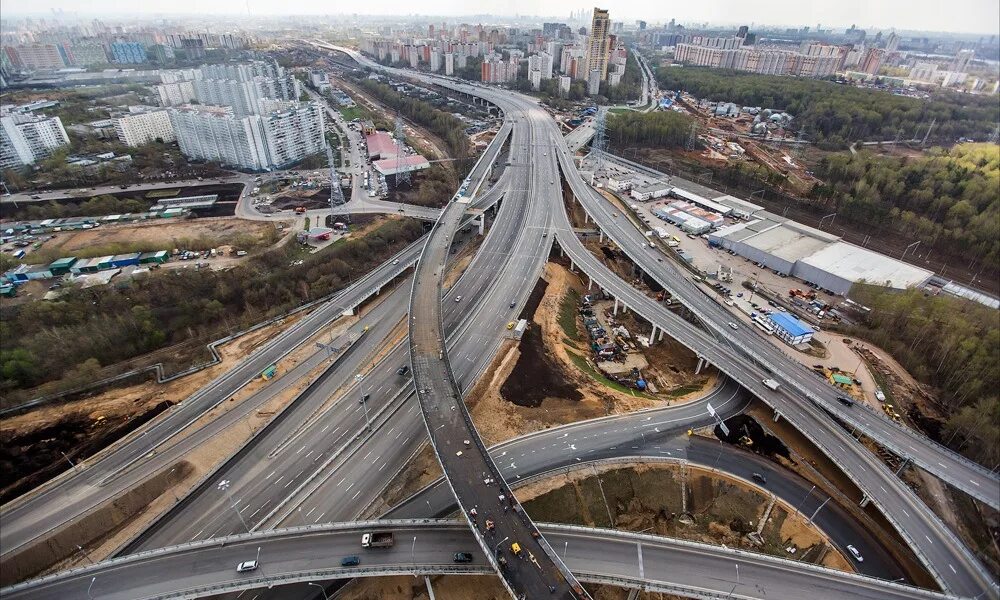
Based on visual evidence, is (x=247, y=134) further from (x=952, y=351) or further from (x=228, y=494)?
(x=952, y=351)

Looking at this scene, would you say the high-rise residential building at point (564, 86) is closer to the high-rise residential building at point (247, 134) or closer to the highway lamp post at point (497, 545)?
the high-rise residential building at point (247, 134)

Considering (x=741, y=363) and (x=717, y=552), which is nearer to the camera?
(x=717, y=552)

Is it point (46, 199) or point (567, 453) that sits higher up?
point (46, 199)

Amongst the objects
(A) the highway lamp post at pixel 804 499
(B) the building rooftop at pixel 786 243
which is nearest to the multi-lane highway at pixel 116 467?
(A) the highway lamp post at pixel 804 499

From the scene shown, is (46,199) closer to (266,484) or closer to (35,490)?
(35,490)

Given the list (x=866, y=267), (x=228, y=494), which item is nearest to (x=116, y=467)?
(x=228, y=494)

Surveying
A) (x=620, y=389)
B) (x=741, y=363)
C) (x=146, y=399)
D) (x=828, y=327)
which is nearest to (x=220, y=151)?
(x=146, y=399)
